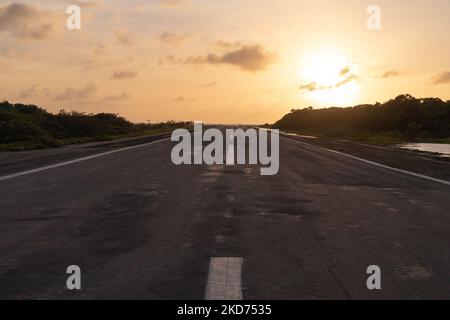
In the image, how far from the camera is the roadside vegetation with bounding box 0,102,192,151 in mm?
41194

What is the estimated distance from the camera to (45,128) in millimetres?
60562

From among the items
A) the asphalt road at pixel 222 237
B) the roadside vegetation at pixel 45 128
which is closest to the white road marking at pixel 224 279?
the asphalt road at pixel 222 237

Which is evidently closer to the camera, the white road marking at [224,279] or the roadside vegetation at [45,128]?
the white road marking at [224,279]

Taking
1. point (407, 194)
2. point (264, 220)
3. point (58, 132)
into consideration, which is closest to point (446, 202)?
point (407, 194)

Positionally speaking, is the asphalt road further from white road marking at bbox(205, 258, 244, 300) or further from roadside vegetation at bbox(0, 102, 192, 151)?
roadside vegetation at bbox(0, 102, 192, 151)

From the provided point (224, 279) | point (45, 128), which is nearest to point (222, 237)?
point (224, 279)

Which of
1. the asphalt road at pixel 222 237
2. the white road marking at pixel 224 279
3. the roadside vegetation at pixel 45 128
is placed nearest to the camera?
the white road marking at pixel 224 279

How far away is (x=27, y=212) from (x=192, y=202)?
3232 millimetres

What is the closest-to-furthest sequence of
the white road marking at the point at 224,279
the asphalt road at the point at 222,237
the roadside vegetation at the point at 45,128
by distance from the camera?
the white road marking at the point at 224,279 < the asphalt road at the point at 222,237 < the roadside vegetation at the point at 45,128

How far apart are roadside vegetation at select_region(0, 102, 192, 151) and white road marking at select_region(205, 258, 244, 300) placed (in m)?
32.2

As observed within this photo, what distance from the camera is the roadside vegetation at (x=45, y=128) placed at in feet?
135

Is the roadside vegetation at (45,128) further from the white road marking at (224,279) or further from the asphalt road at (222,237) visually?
the white road marking at (224,279)

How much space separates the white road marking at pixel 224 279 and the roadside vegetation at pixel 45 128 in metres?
32.2
